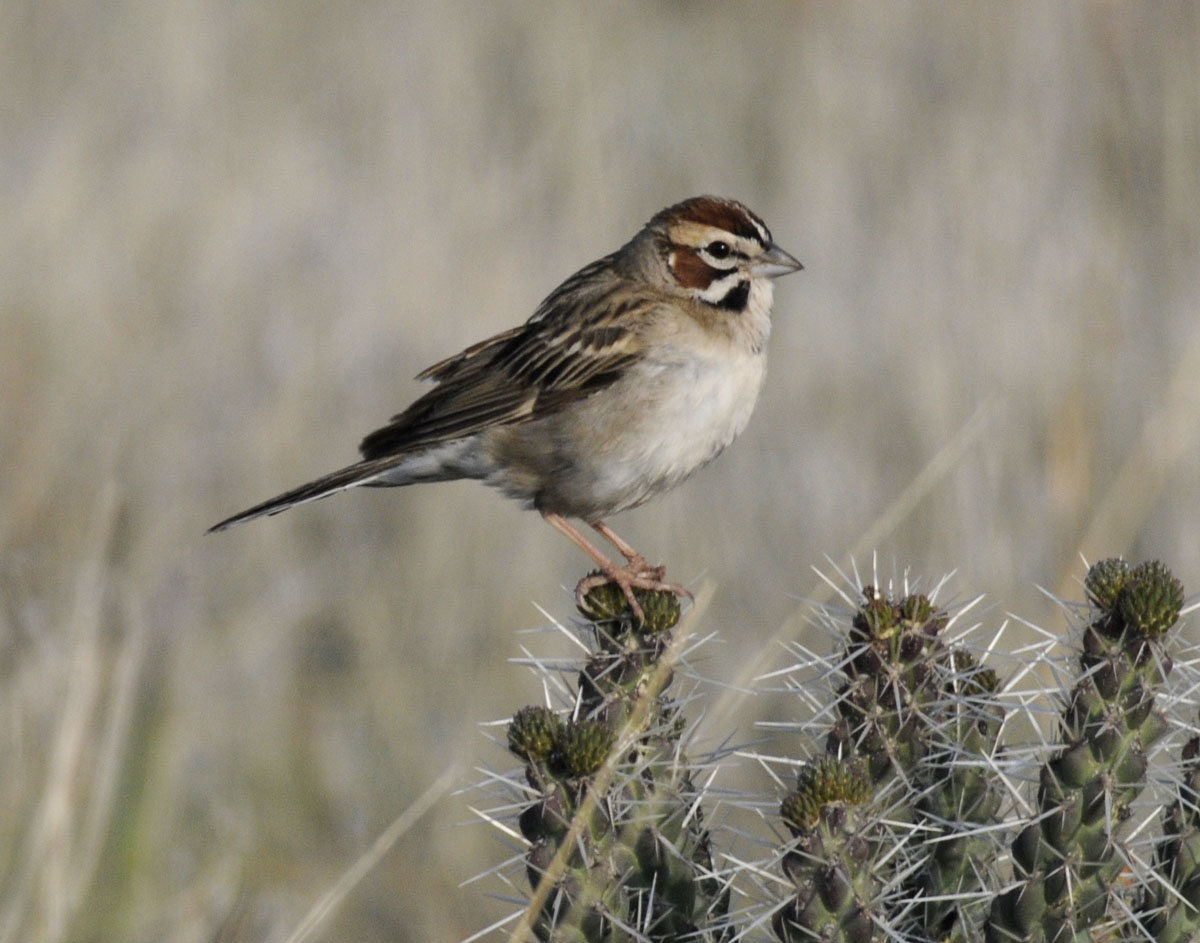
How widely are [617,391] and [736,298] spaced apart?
0.50m

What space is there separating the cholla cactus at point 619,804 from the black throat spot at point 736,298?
2.29m

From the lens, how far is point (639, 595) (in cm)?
409

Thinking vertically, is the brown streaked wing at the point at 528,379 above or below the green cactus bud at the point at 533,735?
above

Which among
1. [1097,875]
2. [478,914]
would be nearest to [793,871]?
[1097,875]

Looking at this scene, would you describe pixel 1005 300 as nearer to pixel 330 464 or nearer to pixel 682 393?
pixel 330 464

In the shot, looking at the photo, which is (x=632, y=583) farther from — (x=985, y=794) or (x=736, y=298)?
(x=736, y=298)

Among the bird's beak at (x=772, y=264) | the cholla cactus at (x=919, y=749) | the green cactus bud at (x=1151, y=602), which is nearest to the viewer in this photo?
the green cactus bud at (x=1151, y=602)

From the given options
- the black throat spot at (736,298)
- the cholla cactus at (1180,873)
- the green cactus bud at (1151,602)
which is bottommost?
the cholla cactus at (1180,873)

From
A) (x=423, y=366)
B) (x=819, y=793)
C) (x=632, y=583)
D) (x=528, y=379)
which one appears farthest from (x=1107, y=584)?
(x=423, y=366)

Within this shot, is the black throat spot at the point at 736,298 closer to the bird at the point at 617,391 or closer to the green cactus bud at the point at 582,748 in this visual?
the bird at the point at 617,391

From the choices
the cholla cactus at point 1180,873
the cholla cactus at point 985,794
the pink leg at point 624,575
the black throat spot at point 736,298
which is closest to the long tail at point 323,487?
the pink leg at point 624,575

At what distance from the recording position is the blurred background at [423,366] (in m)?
7.00

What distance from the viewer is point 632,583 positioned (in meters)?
4.29

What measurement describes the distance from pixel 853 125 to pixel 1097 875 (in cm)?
932
